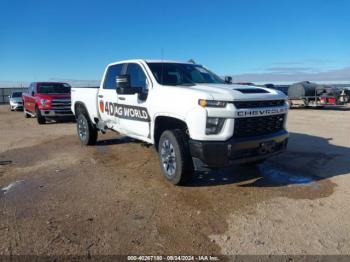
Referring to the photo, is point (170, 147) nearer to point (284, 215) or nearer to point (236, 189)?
point (236, 189)

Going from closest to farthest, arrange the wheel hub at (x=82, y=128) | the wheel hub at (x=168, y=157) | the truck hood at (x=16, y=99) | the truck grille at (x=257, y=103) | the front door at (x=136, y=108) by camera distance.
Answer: the truck grille at (x=257, y=103) < the wheel hub at (x=168, y=157) < the front door at (x=136, y=108) < the wheel hub at (x=82, y=128) < the truck hood at (x=16, y=99)

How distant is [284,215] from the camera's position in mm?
4238

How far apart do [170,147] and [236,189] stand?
121 centimetres

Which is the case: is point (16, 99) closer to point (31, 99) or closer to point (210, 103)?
point (31, 99)

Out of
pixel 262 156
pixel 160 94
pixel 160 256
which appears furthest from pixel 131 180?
pixel 160 256

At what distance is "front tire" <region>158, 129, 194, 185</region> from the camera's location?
199 inches

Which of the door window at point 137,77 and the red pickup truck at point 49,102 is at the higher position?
the door window at point 137,77

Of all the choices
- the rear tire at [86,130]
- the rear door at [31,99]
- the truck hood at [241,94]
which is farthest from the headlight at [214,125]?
the rear door at [31,99]

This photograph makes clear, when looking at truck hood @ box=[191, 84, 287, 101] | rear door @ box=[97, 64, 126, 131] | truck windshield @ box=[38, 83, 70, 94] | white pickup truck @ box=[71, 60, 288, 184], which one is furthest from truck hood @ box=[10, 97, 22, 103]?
truck hood @ box=[191, 84, 287, 101]

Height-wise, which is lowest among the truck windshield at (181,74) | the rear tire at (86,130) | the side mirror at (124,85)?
the rear tire at (86,130)

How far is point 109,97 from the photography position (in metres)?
7.20

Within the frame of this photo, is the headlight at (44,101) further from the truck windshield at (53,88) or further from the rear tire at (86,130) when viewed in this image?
the rear tire at (86,130)

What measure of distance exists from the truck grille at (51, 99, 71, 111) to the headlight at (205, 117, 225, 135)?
11175 mm

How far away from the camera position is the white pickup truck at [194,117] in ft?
15.5
